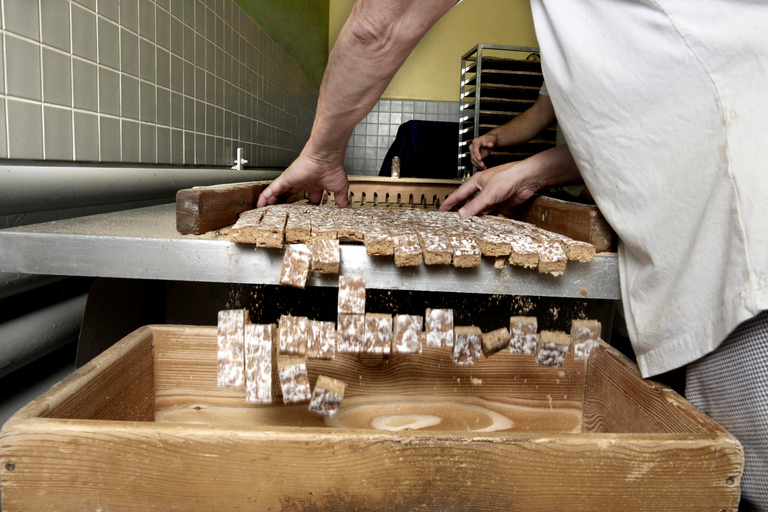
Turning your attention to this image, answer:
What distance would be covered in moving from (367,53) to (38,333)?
3.59 ft

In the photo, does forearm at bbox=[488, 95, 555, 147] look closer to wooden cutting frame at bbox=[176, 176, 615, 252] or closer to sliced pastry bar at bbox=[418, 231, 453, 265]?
wooden cutting frame at bbox=[176, 176, 615, 252]

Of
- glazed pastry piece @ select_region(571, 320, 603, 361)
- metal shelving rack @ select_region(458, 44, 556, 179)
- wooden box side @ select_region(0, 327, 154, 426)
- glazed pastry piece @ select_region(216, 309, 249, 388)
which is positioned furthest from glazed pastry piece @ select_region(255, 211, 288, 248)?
metal shelving rack @ select_region(458, 44, 556, 179)

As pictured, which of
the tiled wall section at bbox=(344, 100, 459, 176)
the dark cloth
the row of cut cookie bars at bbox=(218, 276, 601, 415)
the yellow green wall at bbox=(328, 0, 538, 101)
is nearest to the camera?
the row of cut cookie bars at bbox=(218, 276, 601, 415)

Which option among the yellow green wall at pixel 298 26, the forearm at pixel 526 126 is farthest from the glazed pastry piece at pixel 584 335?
the yellow green wall at pixel 298 26

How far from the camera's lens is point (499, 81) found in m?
3.52

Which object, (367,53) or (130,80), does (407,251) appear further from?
(130,80)

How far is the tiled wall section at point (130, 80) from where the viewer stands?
1.21 meters

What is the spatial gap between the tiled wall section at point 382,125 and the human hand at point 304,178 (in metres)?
4.52

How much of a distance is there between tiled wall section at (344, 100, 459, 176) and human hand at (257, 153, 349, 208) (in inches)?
178

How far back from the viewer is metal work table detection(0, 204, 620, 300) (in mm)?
935

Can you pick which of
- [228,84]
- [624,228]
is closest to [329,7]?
[228,84]

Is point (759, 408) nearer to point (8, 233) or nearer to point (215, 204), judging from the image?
point (215, 204)

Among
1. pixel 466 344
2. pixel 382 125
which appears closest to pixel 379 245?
pixel 466 344

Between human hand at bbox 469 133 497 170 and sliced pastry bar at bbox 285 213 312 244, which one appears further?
human hand at bbox 469 133 497 170
